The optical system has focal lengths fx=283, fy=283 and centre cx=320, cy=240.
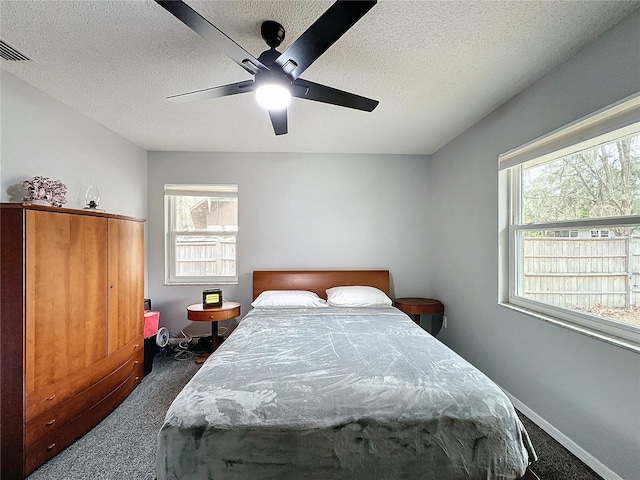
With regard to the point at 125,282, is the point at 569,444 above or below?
below

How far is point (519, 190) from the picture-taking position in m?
2.37

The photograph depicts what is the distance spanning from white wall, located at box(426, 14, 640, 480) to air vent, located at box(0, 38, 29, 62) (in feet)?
11.1

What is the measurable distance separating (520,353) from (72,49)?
12.1 ft

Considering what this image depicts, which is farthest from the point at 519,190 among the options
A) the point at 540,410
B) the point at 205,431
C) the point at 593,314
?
the point at 205,431

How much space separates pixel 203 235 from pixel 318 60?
2.67 metres

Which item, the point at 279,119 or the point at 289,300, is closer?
the point at 279,119

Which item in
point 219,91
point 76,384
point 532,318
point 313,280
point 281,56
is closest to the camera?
point 281,56

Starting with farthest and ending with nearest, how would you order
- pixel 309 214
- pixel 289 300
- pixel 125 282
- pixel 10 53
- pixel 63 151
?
pixel 309 214
pixel 289 300
pixel 125 282
pixel 63 151
pixel 10 53

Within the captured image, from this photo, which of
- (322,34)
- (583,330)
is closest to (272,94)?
(322,34)

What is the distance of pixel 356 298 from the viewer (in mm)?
Result: 3174

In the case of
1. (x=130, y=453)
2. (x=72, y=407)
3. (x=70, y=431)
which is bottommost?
(x=130, y=453)

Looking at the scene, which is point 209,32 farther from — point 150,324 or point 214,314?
point 150,324

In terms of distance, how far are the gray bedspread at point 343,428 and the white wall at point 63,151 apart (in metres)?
2.03

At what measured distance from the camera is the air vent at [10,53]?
165 cm
